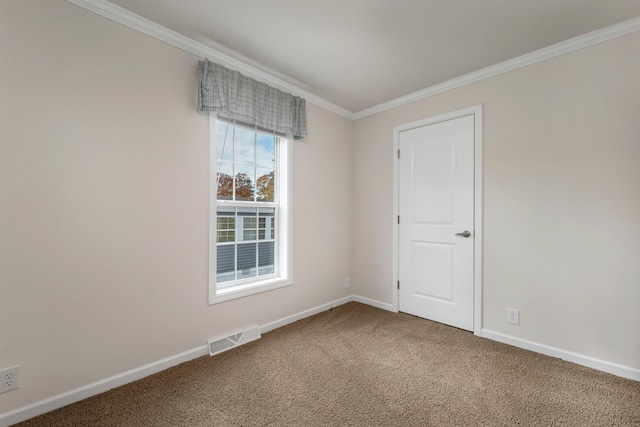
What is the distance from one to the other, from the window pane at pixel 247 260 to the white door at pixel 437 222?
5.43 ft

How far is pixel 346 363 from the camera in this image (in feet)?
7.20

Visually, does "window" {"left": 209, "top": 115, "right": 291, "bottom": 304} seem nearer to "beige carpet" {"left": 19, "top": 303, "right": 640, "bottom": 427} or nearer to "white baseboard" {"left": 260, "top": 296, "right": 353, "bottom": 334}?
"white baseboard" {"left": 260, "top": 296, "right": 353, "bottom": 334}

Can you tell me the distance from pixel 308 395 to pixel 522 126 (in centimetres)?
271

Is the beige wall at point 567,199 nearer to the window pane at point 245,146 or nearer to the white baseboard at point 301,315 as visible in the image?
the white baseboard at point 301,315

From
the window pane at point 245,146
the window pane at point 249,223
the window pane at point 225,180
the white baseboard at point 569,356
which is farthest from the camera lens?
the window pane at point 249,223

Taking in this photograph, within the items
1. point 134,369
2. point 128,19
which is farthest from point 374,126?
point 134,369

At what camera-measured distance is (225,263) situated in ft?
8.39

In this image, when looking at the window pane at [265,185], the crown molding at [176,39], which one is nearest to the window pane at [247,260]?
the window pane at [265,185]

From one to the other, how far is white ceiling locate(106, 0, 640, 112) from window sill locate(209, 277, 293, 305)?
79.4 inches

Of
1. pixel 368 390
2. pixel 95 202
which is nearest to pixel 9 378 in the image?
pixel 95 202

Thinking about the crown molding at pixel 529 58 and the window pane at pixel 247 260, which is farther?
the window pane at pixel 247 260

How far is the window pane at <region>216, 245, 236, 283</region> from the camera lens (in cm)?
251

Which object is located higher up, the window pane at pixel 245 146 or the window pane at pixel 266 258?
the window pane at pixel 245 146

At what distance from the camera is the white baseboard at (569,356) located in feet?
6.49
